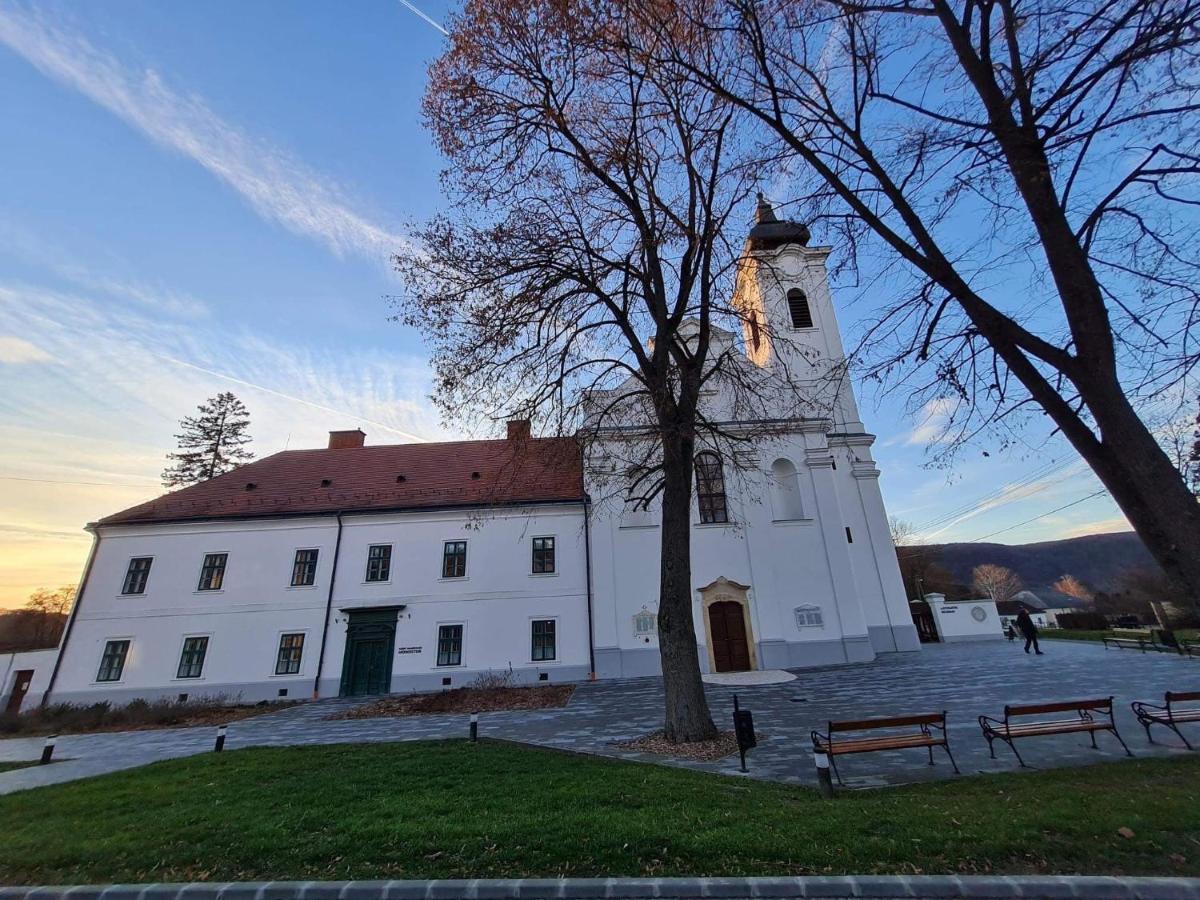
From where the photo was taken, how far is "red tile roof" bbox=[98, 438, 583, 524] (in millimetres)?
23703

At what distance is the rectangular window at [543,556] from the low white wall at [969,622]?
72.2 feet

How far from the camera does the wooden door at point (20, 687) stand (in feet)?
68.5

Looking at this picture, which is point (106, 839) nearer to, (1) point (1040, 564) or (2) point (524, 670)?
(2) point (524, 670)

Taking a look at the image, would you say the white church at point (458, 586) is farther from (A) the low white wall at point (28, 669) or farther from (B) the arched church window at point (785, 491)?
(A) the low white wall at point (28, 669)

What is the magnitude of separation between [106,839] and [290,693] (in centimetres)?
1777

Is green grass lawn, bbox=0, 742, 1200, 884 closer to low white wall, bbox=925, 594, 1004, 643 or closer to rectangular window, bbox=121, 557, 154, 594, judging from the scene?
rectangular window, bbox=121, 557, 154, 594

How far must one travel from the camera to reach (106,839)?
566 cm

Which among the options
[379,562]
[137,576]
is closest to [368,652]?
[379,562]

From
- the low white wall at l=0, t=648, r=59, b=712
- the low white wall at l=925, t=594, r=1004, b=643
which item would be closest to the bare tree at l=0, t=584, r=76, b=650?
the low white wall at l=0, t=648, r=59, b=712

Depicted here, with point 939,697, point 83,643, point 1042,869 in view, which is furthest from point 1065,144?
point 83,643

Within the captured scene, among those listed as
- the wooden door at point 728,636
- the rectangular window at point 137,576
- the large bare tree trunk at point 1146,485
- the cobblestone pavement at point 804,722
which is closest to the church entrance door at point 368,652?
the cobblestone pavement at point 804,722

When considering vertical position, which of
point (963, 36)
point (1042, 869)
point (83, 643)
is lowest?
point (1042, 869)

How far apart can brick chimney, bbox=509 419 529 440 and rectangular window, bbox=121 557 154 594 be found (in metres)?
20.4

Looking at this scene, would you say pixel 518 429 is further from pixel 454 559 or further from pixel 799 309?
pixel 799 309
